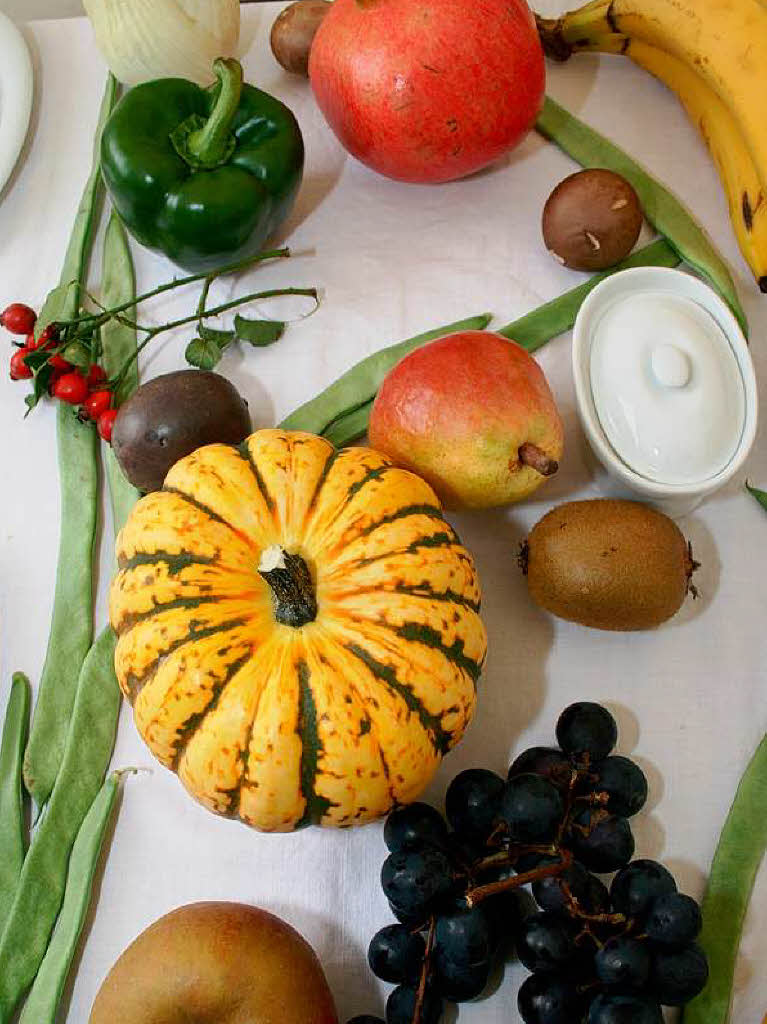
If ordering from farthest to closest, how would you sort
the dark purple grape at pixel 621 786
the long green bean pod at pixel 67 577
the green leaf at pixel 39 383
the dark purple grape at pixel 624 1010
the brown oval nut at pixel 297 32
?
the brown oval nut at pixel 297 32
the green leaf at pixel 39 383
the long green bean pod at pixel 67 577
the dark purple grape at pixel 621 786
the dark purple grape at pixel 624 1010

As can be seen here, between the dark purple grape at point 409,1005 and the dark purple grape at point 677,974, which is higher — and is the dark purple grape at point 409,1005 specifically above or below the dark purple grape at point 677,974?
above

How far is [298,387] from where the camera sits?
0.95 m

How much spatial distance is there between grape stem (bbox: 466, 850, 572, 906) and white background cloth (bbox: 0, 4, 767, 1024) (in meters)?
0.12

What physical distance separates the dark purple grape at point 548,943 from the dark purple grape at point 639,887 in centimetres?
4

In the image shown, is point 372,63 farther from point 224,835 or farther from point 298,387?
point 224,835

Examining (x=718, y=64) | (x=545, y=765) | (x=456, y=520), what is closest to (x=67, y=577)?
(x=456, y=520)

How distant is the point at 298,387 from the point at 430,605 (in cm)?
36

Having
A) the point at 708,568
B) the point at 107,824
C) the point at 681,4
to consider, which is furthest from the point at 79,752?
the point at 681,4

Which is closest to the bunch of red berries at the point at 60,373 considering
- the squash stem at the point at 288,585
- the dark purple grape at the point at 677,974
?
the squash stem at the point at 288,585

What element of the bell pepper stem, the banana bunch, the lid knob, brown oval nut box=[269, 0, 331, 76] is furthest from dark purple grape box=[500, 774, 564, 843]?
brown oval nut box=[269, 0, 331, 76]

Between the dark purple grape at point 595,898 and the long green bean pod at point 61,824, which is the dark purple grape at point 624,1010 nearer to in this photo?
the dark purple grape at point 595,898

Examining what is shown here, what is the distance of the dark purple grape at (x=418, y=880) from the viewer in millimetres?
641

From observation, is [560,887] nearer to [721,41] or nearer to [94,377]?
[94,377]

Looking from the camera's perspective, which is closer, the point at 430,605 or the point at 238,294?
the point at 430,605
